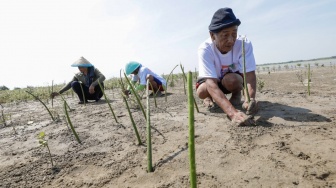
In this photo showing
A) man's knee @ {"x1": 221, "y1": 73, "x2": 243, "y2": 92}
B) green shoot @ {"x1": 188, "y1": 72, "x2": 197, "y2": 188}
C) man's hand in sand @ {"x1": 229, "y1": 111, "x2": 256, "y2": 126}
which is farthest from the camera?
man's knee @ {"x1": 221, "y1": 73, "x2": 243, "y2": 92}

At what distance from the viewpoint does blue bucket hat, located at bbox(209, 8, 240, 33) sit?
6.99ft

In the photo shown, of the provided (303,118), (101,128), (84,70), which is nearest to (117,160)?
(101,128)

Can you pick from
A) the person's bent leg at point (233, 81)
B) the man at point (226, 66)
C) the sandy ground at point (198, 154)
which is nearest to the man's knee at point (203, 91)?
the man at point (226, 66)

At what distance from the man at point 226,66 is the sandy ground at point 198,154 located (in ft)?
0.46

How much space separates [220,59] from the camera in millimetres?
2588

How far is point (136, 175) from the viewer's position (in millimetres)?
1386

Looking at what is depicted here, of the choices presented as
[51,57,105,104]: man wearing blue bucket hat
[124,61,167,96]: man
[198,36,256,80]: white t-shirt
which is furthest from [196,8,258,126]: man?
[51,57,105,104]: man wearing blue bucket hat

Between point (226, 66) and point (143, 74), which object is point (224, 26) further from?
point (143, 74)

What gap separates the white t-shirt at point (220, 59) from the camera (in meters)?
2.38

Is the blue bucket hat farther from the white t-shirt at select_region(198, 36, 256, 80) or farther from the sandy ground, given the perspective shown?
the sandy ground

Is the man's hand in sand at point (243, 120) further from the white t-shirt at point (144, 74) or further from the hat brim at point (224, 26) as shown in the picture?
the white t-shirt at point (144, 74)

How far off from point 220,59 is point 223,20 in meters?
0.53

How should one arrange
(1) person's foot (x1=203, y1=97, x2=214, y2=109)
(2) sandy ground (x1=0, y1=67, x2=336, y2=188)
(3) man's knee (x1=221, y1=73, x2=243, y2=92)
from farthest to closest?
(1) person's foot (x1=203, y1=97, x2=214, y2=109)
(3) man's knee (x1=221, y1=73, x2=243, y2=92)
(2) sandy ground (x1=0, y1=67, x2=336, y2=188)

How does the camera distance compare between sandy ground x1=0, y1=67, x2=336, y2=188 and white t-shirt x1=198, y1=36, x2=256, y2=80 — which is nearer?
sandy ground x1=0, y1=67, x2=336, y2=188
